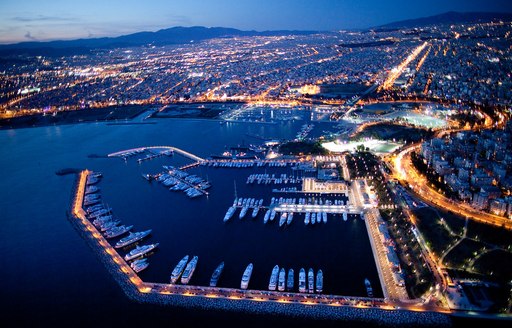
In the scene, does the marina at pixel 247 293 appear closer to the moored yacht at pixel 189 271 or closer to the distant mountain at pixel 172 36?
the moored yacht at pixel 189 271

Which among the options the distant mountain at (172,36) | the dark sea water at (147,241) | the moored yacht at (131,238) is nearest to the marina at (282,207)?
the moored yacht at (131,238)

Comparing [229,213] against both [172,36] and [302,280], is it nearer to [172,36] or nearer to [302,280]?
[302,280]

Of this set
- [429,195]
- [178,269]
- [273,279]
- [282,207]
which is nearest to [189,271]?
[178,269]

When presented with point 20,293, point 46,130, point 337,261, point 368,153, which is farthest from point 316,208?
point 46,130

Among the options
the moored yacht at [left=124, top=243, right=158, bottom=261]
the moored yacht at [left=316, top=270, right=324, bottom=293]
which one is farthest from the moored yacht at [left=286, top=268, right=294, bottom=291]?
the moored yacht at [left=124, top=243, right=158, bottom=261]

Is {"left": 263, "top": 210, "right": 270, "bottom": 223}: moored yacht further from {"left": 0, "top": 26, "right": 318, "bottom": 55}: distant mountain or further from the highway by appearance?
{"left": 0, "top": 26, "right": 318, "bottom": 55}: distant mountain

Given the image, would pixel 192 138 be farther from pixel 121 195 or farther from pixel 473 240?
pixel 473 240
